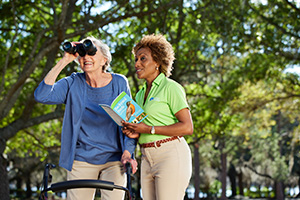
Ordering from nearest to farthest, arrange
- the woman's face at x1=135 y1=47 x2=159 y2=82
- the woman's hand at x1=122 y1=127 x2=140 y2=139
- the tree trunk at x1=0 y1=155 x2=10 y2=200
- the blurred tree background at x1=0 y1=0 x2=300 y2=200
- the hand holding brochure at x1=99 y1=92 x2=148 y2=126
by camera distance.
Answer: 1. the hand holding brochure at x1=99 y1=92 x2=148 y2=126
2. the woman's hand at x1=122 y1=127 x2=140 y2=139
3. the woman's face at x1=135 y1=47 x2=159 y2=82
4. the blurred tree background at x1=0 y1=0 x2=300 y2=200
5. the tree trunk at x1=0 y1=155 x2=10 y2=200

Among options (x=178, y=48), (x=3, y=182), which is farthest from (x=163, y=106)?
(x=178, y=48)

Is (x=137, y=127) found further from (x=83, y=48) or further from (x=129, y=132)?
(x=83, y=48)

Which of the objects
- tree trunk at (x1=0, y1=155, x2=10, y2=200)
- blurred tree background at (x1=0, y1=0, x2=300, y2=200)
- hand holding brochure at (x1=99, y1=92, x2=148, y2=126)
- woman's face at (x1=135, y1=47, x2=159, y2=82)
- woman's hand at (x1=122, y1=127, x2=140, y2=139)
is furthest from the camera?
tree trunk at (x1=0, y1=155, x2=10, y2=200)

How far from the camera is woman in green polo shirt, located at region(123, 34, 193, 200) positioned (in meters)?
3.31

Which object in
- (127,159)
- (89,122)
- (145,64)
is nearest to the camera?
(127,159)

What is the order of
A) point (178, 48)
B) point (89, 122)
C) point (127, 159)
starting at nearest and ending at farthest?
point (127, 159) → point (89, 122) → point (178, 48)

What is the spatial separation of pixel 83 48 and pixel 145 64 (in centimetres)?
59

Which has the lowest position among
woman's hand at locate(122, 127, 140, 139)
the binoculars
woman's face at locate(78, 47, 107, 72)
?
woman's hand at locate(122, 127, 140, 139)

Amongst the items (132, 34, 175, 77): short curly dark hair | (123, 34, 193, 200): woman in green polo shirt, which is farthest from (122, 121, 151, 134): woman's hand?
(132, 34, 175, 77): short curly dark hair

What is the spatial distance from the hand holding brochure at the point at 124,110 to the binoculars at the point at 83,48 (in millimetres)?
443

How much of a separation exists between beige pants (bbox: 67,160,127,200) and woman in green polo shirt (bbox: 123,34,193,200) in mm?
282

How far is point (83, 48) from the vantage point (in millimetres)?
3350

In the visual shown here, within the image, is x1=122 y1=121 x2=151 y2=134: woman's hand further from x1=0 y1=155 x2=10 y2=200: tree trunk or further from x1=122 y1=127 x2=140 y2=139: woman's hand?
x1=0 y1=155 x2=10 y2=200: tree trunk

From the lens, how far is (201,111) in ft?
48.1
